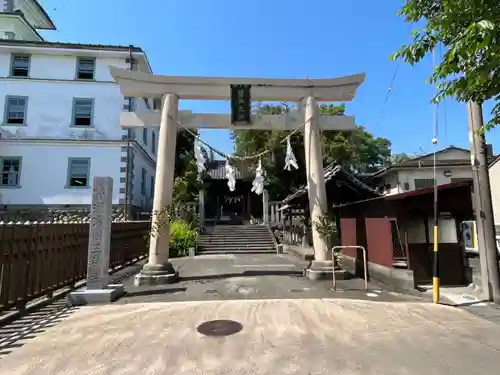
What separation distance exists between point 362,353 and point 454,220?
6.76m

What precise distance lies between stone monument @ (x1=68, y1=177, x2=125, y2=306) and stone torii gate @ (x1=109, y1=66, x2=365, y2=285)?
1.76m

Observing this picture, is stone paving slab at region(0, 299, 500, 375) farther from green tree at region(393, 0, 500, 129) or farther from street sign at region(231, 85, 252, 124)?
street sign at region(231, 85, 252, 124)

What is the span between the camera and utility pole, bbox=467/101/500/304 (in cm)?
662

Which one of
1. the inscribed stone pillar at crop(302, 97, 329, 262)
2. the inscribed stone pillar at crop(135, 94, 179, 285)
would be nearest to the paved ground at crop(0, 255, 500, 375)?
the inscribed stone pillar at crop(135, 94, 179, 285)

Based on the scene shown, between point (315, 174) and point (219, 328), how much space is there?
586 cm

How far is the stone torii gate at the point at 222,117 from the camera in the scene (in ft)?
29.9

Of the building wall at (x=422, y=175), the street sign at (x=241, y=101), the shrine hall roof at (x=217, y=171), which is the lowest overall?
the building wall at (x=422, y=175)

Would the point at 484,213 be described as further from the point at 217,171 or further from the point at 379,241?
the point at 217,171

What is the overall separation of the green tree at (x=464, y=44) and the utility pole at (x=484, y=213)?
8.62 ft

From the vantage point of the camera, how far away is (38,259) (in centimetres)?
615

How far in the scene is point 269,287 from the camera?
818cm

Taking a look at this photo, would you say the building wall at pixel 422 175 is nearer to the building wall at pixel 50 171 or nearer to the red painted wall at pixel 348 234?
the red painted wall at pixel 348 234

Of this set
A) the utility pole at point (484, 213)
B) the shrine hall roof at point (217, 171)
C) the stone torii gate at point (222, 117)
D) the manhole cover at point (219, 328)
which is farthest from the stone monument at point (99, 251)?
the shrine hall roof at point (217, 171)

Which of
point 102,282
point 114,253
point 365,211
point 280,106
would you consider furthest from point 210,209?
point 102,282
